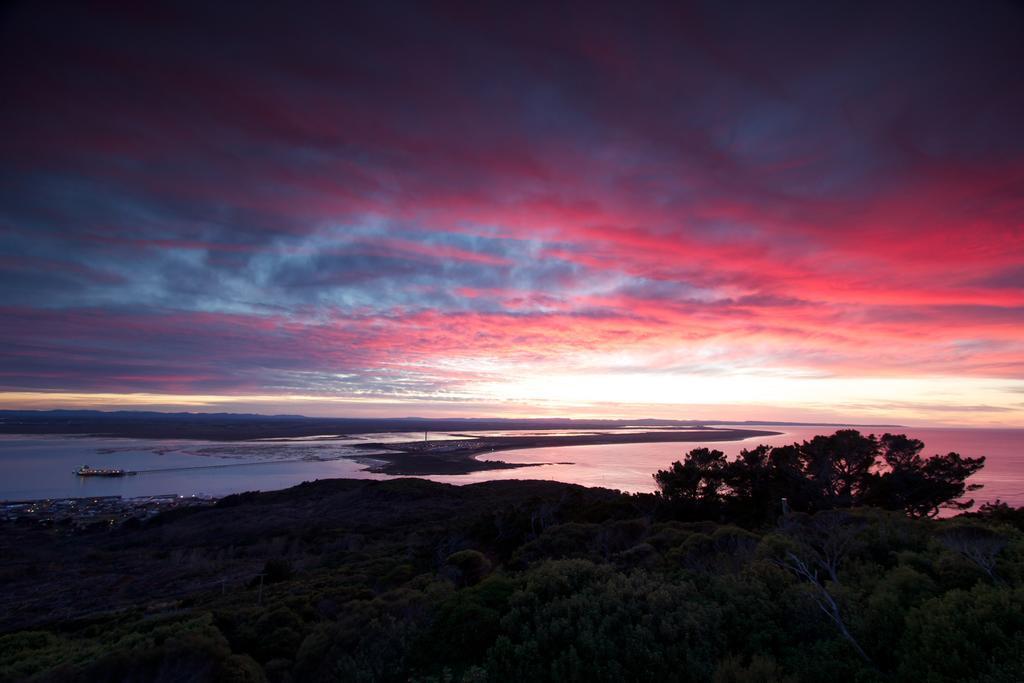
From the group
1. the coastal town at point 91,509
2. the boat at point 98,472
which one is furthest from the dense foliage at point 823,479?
the boat at point 98,472

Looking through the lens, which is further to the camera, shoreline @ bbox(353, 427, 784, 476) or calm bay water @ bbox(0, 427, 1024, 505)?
shoreline @ bbox(353, 427, 784, 476)

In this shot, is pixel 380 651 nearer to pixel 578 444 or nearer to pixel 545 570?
pixel 545 570

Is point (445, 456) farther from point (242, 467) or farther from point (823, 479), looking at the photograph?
point (823, 479)

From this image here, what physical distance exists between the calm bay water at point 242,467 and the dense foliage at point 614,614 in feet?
85.9

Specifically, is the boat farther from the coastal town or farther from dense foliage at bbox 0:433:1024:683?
dense foliage at bbox 0:433:1024:683

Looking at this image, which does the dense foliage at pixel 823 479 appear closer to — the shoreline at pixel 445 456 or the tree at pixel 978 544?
the tree at pixel 978 544

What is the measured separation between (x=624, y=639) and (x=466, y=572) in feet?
31.4

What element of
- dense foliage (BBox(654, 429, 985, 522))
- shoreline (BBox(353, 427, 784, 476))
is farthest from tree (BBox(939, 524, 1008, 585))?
shoreline (BBox(353, 427, 784, 476))

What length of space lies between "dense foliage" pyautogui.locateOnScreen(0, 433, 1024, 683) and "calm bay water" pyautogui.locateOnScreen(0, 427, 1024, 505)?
2618cm

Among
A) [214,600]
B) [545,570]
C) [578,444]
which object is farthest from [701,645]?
[578,444]

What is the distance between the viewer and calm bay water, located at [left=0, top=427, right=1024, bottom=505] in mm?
45484

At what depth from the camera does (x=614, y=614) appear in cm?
880

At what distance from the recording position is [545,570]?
11406 mm

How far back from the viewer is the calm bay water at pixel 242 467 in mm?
45484
